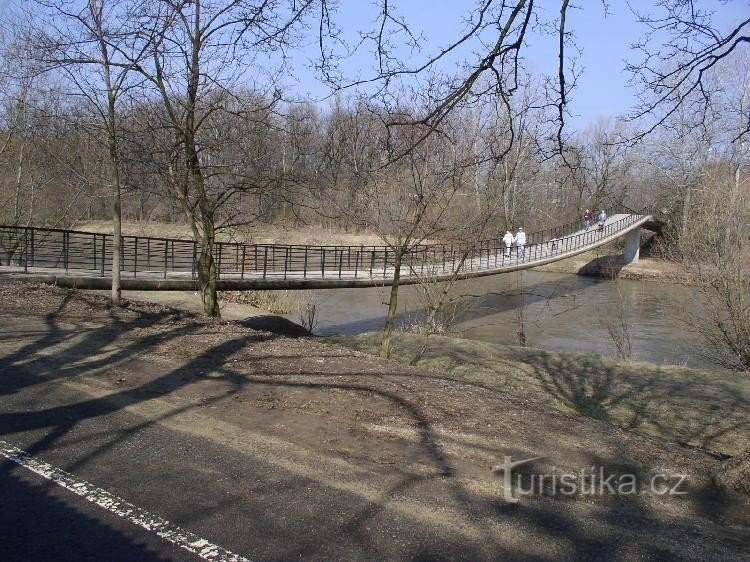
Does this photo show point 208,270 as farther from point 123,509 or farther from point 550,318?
point 550,318

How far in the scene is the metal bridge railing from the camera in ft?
54.4

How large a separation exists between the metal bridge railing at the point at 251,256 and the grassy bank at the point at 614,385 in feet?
7.15

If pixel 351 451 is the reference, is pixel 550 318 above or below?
below

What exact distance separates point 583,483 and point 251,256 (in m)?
21.8

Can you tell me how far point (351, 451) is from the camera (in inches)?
190

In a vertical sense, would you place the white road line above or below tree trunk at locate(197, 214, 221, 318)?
below

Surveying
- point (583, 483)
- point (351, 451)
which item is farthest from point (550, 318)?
point (351, 451)

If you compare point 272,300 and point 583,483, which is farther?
point 272,300

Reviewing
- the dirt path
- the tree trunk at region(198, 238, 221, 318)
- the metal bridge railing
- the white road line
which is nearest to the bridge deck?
the metal bridge railing

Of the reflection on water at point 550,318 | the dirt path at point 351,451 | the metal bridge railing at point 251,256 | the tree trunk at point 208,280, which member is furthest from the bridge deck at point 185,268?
the dirt path at point 351,451

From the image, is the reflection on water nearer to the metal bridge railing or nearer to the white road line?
the metal bridge railing

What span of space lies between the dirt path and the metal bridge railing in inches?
244

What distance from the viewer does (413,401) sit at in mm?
6180

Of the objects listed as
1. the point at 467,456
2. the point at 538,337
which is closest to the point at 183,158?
the point at 467,456
